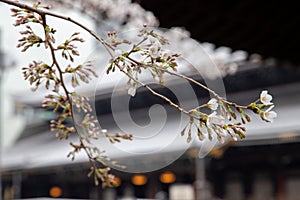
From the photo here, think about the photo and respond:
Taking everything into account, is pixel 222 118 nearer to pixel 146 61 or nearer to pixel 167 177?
pixel 146 61

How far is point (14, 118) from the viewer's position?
8227mm

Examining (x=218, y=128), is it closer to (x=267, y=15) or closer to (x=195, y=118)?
(x=195, y=118)

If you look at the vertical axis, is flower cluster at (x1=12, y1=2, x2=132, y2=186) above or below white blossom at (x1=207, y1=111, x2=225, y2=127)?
above

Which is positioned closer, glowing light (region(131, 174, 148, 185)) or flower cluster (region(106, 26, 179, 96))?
flower cluster (region(106, 26, 179, 96))

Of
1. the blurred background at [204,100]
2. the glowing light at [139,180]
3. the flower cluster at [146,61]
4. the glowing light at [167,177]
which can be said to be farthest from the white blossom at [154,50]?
the glowing light at [139,180]

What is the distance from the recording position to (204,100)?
403 centimetres

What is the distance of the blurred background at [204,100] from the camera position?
5.77 ft

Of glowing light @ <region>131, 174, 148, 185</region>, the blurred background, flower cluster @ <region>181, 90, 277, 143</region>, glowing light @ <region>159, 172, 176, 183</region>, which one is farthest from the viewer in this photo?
glowing light @ <region>131, 174, 148, 185</region>

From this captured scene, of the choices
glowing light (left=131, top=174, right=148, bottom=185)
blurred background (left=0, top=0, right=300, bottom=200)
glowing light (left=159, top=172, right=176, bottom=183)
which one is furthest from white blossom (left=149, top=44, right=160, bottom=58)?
glowing light (left=131, top=174, right=148, bottom=185)

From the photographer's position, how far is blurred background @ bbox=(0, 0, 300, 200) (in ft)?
5.77

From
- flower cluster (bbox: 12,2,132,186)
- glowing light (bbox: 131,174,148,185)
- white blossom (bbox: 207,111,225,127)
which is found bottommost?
glowing light (bbox: 131,174,148,185)

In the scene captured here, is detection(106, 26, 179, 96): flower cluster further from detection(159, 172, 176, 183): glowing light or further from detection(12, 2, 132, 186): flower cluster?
detection(159, 172, 176, 183): glowing light

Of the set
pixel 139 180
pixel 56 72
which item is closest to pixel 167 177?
pixel 139 180

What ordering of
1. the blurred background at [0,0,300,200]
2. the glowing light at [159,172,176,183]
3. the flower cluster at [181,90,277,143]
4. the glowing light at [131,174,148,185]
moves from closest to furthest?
1. the flower cluster at [181,90,277,143]
2. the blurred background at [0,0,300,200]
3. the glowing light at [159,172,176,183]
4. the glowing light at [131,174,148,185]
